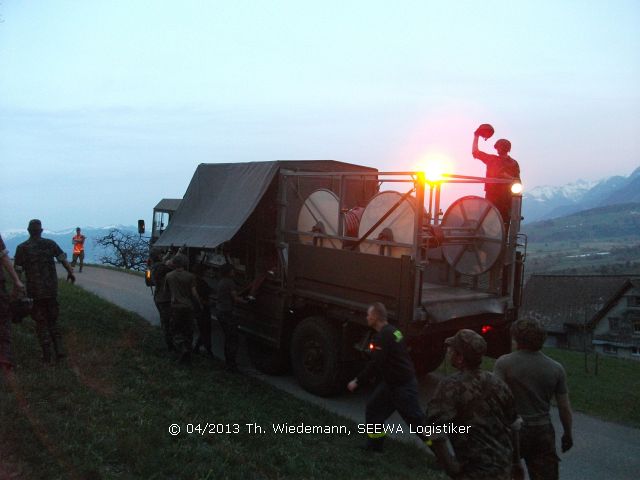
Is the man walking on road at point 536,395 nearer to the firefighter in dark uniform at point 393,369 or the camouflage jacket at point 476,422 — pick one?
the camouflage jacket at point 476,422

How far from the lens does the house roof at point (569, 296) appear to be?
178ft

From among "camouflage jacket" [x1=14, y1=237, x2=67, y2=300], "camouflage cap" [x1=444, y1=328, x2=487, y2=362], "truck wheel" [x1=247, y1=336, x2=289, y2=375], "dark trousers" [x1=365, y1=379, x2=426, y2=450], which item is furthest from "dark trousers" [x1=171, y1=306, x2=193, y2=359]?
"camouflage cap" [x1=444, y1=328, x2=487, y2=362]

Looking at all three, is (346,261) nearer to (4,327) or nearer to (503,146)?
(503,146)

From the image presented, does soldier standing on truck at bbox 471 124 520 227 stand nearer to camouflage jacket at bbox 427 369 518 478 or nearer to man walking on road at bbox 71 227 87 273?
camouflage jacket at bbox 427 369 518 478

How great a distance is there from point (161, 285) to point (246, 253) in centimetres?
151

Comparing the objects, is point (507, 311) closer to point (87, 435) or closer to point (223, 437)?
point (223, 437)

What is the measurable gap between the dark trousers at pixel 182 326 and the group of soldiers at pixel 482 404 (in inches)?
145

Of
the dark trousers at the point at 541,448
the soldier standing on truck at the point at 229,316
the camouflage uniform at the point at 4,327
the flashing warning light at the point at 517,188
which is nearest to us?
the dark trousers at the point at 541,448

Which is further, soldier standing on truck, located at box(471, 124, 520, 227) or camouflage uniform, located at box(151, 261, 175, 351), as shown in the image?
camouflage uniform, located at box(151, 261, 175, 351)

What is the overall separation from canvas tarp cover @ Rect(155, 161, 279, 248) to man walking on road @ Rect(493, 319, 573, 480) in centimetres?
537

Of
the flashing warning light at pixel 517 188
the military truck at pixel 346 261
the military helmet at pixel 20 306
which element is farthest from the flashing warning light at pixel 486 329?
the military helmet at pixel 20 306

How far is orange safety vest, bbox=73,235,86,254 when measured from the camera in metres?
20.4

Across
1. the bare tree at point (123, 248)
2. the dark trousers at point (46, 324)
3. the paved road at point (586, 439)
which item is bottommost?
the bare tree at point (123, 248)

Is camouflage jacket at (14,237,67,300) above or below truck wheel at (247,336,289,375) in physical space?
above
